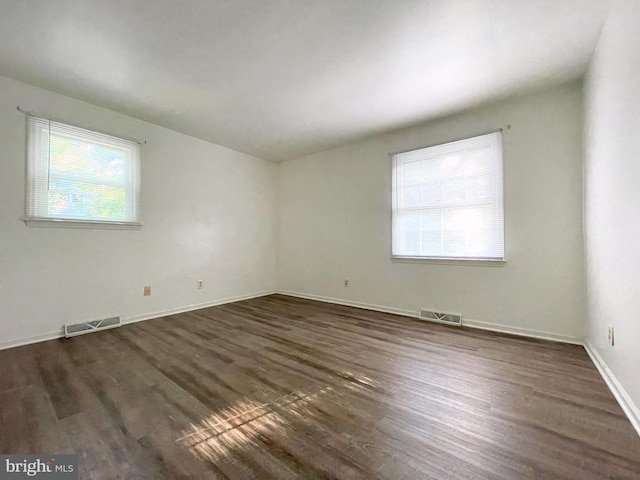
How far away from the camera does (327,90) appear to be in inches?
109

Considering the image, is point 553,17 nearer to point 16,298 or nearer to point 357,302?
point 357,302

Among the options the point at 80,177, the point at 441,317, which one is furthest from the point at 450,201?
the point at 80,177

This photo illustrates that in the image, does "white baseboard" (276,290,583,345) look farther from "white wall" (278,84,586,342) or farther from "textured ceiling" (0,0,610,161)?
"textured ceiling" (0,0,610,161)

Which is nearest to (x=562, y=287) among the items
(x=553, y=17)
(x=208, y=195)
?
(x=553, y=17)

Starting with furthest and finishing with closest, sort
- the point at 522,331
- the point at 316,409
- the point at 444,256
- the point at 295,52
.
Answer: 1. the point at 444,256
2. the point at 522,331
3. the point at 295,52
4. the point at 316,409

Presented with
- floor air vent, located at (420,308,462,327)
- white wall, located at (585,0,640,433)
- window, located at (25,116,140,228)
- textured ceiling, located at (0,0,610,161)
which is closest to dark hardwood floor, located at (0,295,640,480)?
white wall, located at (585,0,640,433)

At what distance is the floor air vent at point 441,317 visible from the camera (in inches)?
127

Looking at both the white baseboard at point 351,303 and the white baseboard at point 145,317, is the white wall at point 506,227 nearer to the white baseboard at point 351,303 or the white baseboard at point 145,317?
the white baseboard at point 351,303

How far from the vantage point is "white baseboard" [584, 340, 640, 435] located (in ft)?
4.69

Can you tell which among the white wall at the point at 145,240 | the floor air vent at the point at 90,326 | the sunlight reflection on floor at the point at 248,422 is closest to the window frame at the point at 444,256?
the sunlight reflection on floor at the point at 248,422

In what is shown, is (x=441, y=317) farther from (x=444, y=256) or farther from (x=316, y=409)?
(x=316, y=409)

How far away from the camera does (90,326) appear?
9.84 ft

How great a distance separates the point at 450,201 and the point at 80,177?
4245 millimetres

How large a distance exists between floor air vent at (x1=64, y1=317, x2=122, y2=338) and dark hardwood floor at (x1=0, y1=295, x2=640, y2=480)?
13cm
